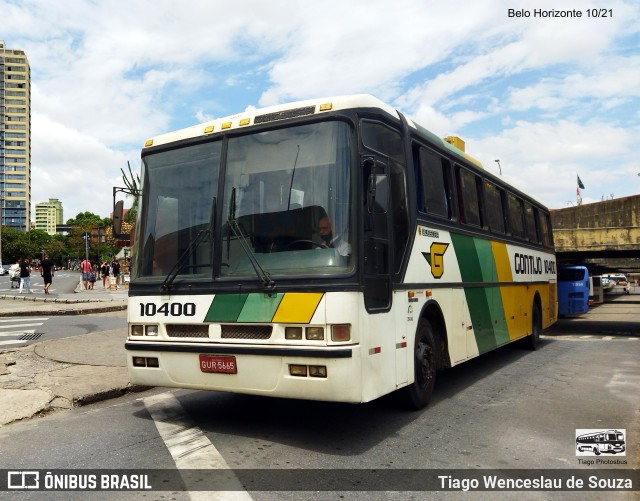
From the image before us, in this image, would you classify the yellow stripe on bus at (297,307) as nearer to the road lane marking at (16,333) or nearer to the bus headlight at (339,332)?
the bus headlight at (339,332)

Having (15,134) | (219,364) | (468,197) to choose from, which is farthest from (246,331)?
(15,134)

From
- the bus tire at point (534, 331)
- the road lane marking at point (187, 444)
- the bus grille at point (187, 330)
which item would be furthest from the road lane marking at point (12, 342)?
the bus tire at point (534, 331)

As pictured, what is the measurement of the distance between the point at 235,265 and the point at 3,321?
44.8 feet

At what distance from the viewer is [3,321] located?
16516 mm

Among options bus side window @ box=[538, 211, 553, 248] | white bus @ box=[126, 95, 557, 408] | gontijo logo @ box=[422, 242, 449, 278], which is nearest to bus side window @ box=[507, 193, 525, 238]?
bus side window @ box=[538, 211, 553, 248]

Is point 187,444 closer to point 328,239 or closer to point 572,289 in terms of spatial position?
point 328,239

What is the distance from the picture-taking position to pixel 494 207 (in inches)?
398

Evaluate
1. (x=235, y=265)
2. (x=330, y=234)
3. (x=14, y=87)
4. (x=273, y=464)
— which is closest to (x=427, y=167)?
(x=330, y=234)

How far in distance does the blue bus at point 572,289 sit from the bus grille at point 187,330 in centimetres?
1938

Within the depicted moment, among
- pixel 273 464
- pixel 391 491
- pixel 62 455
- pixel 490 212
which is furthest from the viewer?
pixel 490 212

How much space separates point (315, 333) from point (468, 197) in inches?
178

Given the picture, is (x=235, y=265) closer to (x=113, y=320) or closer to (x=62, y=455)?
(x=62, y=455)

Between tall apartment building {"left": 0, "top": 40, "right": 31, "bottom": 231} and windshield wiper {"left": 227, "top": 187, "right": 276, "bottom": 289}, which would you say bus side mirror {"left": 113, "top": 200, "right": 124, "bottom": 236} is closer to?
windshield wiper {"left": 227, "top": 187, "right": 276, "bottom": 289}

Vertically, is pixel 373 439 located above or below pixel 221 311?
below
